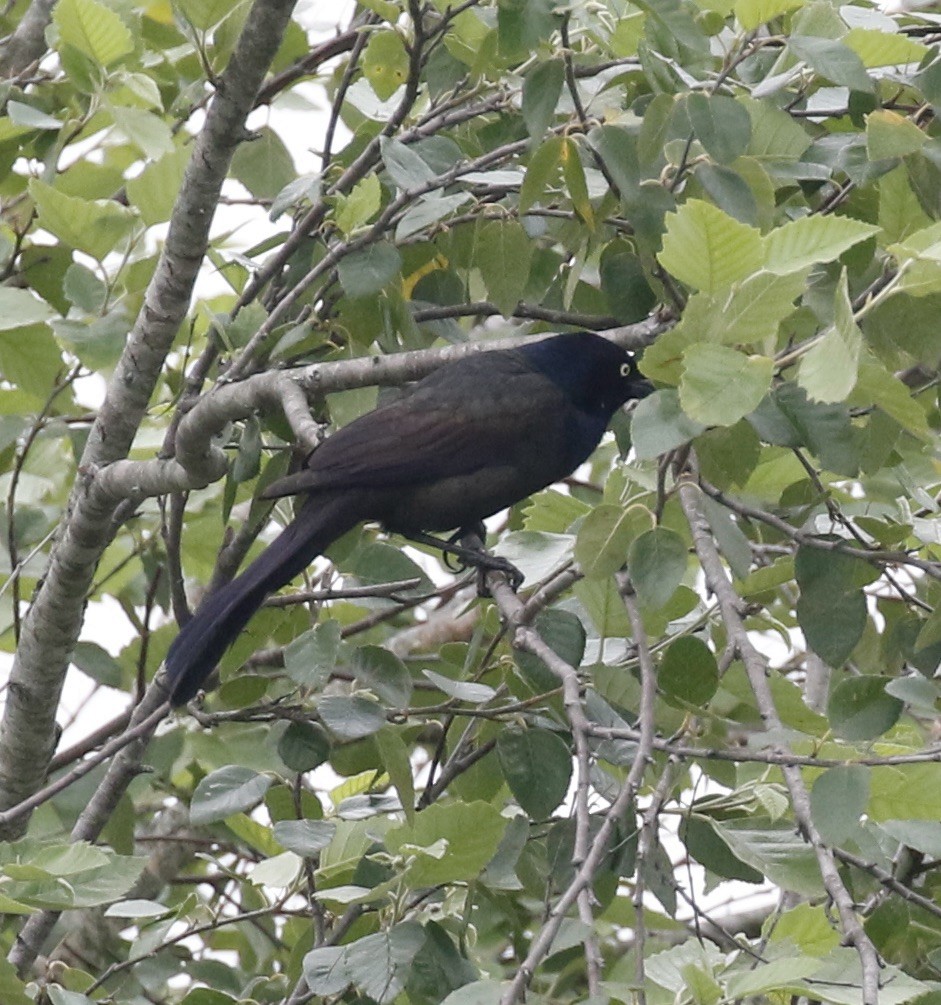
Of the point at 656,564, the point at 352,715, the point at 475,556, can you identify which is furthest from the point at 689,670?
the point at 475,556

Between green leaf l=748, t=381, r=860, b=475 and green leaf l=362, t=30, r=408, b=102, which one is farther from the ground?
green leaf l=362, t=30, r=408, b=102

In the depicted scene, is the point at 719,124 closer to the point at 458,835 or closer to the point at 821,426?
the point at 821,426

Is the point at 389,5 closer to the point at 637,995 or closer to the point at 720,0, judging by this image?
the point at 720,0

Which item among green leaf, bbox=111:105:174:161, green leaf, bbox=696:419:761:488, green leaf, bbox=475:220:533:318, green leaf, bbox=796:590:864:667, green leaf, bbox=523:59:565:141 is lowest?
green leaf, bbox=796:590:864:667

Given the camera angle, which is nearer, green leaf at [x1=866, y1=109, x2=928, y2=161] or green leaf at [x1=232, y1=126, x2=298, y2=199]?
green leaf at [x1=866, y1=109, x2=928, y2=161]

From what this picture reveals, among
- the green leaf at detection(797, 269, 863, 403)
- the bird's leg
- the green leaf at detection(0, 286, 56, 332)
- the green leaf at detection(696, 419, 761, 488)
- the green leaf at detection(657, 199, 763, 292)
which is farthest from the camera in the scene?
the bird's leg

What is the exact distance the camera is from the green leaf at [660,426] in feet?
6.68

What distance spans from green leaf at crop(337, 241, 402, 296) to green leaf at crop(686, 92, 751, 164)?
0.76m

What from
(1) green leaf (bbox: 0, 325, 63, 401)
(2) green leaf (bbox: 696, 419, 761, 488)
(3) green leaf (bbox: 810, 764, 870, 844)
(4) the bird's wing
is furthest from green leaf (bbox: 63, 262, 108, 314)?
(3) green leaf (bbox: 810, 764, 870, 844)

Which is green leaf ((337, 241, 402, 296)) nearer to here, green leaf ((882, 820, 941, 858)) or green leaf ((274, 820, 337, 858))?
green leaf ((274, 820, 337, 858))

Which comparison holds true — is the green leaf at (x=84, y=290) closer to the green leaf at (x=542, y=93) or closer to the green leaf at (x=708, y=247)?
the green leaf at (x=542, y=93)

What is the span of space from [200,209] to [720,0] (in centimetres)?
118

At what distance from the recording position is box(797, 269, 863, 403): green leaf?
6.23 feet

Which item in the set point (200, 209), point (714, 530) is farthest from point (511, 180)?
point (714, 530)
